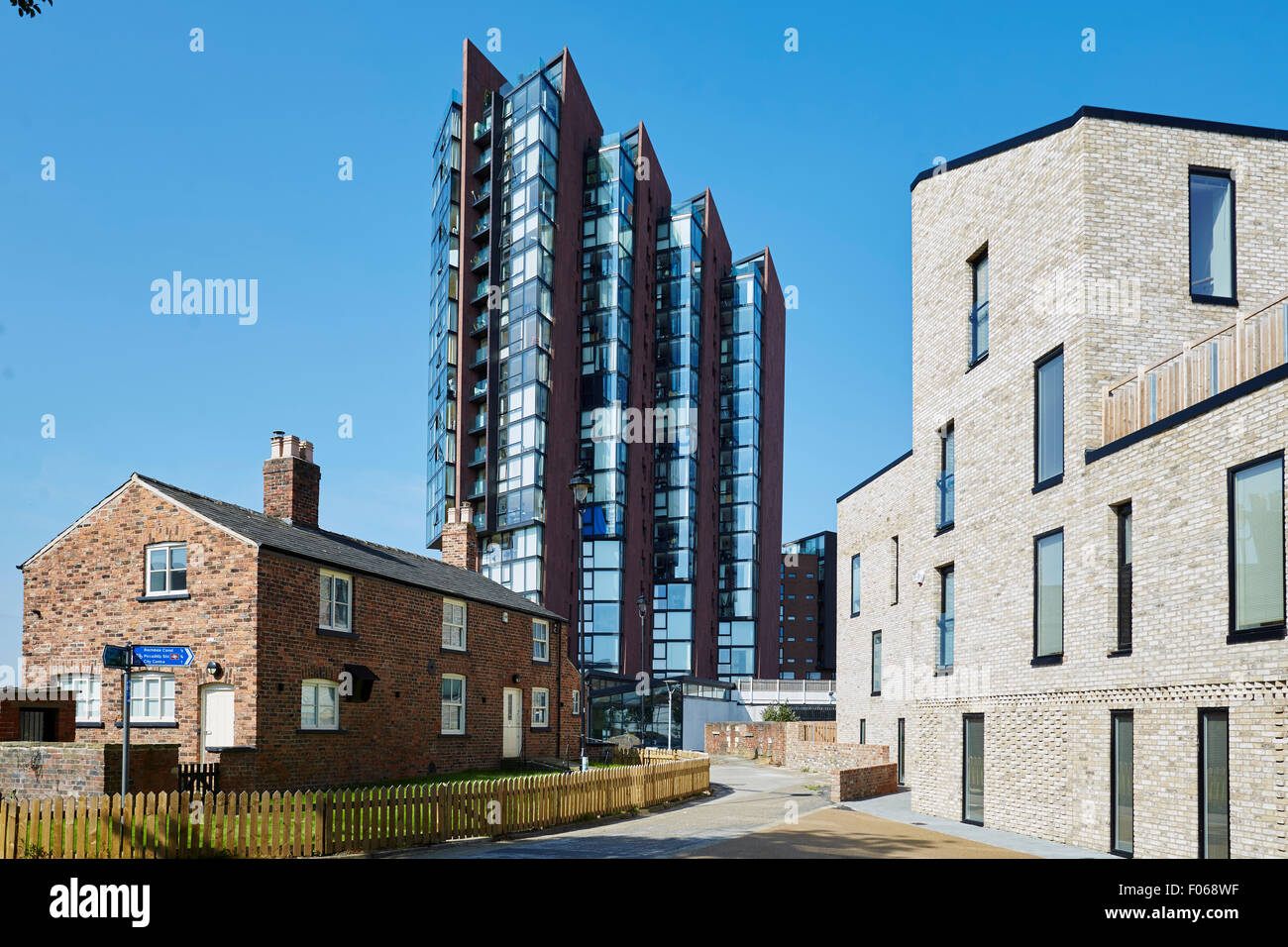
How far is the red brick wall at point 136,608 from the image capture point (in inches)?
924

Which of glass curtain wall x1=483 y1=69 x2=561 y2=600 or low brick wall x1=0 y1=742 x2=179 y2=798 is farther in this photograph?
glass curtain wall x1=483 y1=69 x2=561 y2=600

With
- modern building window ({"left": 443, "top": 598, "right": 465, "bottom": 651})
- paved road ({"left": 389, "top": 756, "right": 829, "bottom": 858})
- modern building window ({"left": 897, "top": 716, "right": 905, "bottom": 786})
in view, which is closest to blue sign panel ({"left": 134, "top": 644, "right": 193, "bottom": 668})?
paved road ({"left": 389, "top": 756, "right": 829, "bottom": 858})

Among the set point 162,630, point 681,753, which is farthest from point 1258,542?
point 681,753

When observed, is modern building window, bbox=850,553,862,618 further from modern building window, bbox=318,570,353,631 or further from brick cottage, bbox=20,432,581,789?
modern building window, bbox=318,570,353,631

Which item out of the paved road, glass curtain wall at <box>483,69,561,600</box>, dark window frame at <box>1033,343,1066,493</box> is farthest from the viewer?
glass curtain wall at <box>483,69,561,600</box>

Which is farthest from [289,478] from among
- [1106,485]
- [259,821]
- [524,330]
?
[524,330]

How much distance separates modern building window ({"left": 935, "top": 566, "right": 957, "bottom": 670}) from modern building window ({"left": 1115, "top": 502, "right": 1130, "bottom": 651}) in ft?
23.8

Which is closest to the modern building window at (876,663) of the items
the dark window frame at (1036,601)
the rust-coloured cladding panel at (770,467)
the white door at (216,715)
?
the dark window frame at (1036,601)

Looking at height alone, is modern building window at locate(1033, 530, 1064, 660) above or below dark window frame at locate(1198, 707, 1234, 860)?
above

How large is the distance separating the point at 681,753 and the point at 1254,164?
2366cm

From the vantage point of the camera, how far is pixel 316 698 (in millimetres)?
25219

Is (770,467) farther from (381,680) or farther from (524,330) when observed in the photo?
(381,680)

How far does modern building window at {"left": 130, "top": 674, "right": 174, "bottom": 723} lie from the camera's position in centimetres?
2392

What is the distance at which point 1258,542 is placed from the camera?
1489 centimetres
